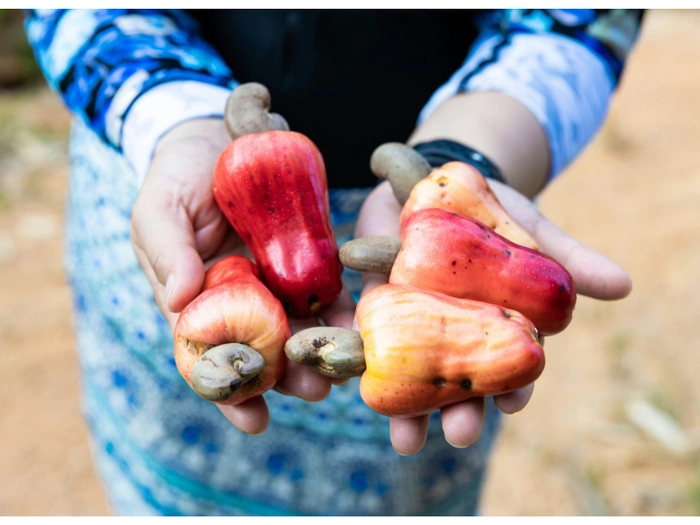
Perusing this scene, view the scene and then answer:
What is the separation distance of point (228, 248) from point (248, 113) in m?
0.21

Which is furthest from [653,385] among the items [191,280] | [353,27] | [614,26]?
[191,280]

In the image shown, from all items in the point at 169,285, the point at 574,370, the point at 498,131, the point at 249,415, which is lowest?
the point at 574,370

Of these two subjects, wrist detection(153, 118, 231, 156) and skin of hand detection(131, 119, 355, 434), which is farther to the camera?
wrist detection(153, 118, 231, 156)

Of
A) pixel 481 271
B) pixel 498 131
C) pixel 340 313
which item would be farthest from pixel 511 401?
pixel 498 131

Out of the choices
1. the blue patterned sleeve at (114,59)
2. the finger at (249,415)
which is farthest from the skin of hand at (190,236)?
the blue patterned sleeve at (114,59)

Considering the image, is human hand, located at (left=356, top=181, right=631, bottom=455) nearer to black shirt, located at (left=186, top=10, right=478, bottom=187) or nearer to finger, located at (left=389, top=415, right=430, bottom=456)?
finger, located at (left=389, top=415, right=430, bottom=456)

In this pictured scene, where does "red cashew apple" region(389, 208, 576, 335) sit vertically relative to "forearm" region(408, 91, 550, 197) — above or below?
below

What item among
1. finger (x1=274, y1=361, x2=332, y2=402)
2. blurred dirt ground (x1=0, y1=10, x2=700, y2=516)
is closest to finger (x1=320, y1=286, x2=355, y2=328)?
finger (x1=274, y1=361, x2=332, y2=402)

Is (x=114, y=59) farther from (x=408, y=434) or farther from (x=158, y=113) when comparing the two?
(x=408, y=434)

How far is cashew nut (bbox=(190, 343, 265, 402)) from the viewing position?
31.4 inches

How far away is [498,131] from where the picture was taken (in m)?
1.16

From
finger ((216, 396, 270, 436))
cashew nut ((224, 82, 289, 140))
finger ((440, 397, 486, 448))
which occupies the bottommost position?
finger ((216, 396, 270, 436))

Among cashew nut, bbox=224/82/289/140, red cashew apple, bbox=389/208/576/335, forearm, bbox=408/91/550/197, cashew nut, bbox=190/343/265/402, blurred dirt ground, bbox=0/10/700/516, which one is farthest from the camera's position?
blurred dirt ground, bbox=0/10/700/516

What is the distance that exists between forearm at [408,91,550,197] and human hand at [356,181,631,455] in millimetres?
86
